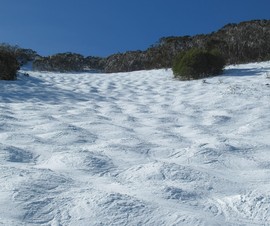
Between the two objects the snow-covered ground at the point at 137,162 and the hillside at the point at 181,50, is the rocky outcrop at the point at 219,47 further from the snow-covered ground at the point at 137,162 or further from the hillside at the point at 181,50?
the snow-covered ground at the point at 137,162

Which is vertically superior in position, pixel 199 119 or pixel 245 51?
pixel 245 51

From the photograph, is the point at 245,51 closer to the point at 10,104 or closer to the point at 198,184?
the point at 10,104

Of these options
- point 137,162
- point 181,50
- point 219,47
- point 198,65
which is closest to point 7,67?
point 198,65

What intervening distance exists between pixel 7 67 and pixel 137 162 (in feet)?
26.1

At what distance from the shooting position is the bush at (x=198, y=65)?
1044 centimetres

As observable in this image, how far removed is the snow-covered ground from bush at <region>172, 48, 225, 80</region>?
129 inches

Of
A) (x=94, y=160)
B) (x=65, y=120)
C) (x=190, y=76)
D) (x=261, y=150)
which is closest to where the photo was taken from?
(x=94, y=160)

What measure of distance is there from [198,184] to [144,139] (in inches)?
58.4

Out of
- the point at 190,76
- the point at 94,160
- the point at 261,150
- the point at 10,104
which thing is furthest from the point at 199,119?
the point at 190,76

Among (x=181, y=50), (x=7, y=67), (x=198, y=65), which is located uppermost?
(x=181, y=50)

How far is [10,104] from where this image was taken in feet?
Answer: 22.3

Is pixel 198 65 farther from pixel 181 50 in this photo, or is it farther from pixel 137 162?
pixel 137 162

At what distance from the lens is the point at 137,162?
341 centimetres

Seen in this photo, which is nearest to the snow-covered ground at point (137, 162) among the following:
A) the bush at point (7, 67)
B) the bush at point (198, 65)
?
the bush at point (198, 65)
